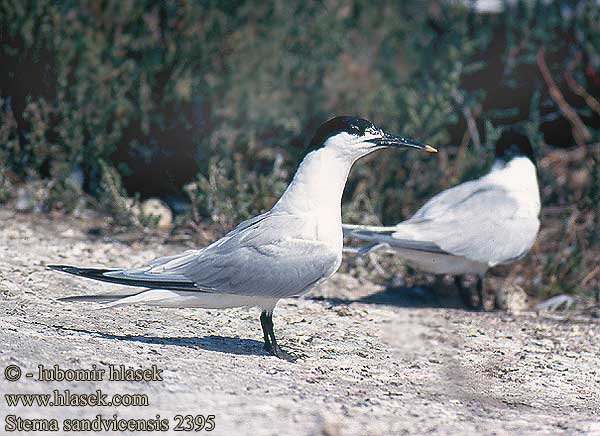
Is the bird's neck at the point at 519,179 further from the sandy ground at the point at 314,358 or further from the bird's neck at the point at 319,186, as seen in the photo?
the bird's neck at the point at 319,186

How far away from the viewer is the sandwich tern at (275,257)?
3.03 m

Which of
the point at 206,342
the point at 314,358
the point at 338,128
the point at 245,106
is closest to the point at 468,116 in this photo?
the point at 245,106

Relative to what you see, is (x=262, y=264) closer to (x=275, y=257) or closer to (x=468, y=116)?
(x=275, y=257)

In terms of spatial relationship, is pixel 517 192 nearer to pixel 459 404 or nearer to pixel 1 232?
pixel 459 404

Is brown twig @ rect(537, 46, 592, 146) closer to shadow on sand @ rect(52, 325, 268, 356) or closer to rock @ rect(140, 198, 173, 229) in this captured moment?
rock @ rect(140, 198, 173, 229)

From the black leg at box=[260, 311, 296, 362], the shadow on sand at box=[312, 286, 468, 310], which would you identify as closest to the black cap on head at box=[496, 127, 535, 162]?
the shadow on sand at box=[312, 286, 468, 310]

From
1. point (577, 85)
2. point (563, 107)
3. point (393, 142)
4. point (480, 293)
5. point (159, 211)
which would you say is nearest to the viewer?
point (393, 142)

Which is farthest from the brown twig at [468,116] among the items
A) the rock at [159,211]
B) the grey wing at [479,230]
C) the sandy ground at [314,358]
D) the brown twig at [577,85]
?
the rock at [159,211]

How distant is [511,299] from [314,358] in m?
1.86

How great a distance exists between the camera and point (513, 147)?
196 inches

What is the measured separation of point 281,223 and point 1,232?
6.74 ft

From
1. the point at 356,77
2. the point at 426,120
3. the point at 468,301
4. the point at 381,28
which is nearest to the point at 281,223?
the point at 468,301

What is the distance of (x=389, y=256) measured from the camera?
199 inches

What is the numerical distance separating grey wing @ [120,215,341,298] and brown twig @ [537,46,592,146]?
11.8 feet
